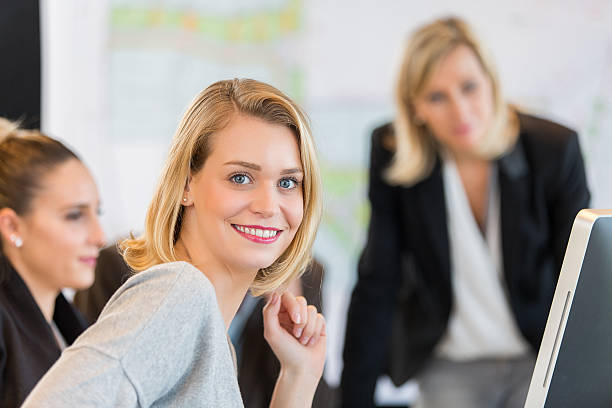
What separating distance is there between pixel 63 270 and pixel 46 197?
0.18 meters

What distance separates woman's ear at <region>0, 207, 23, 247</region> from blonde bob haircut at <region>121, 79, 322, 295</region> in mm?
740

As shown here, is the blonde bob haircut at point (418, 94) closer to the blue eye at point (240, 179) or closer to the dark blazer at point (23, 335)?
the dark blazer at point (23, 335)

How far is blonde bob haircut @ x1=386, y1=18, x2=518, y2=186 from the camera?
8.21ft

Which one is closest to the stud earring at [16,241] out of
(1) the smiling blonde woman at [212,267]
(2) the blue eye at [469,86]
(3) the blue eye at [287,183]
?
(1) the smiling blonde woman at [212,267]

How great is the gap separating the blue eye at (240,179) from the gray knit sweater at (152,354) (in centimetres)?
18

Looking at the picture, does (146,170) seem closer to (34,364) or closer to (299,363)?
(34,364)

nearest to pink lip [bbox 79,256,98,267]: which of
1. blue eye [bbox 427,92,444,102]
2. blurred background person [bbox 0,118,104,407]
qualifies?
blurred background person [bbox 0,118,104,407]

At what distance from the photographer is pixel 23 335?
1762 mm

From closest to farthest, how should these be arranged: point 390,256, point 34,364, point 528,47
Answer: point 34,364 < point 390,256 < point 528,47

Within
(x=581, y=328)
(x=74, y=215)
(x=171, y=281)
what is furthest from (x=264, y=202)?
(x=74, y=215)

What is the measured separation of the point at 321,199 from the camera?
53.4 inches

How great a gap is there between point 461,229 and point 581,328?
1.45 metres

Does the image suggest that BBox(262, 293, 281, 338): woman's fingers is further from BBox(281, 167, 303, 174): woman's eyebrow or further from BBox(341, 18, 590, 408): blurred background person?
BBox(341, 18, 590, 408): blurred background person

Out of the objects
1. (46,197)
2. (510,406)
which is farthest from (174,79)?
(510,406)
